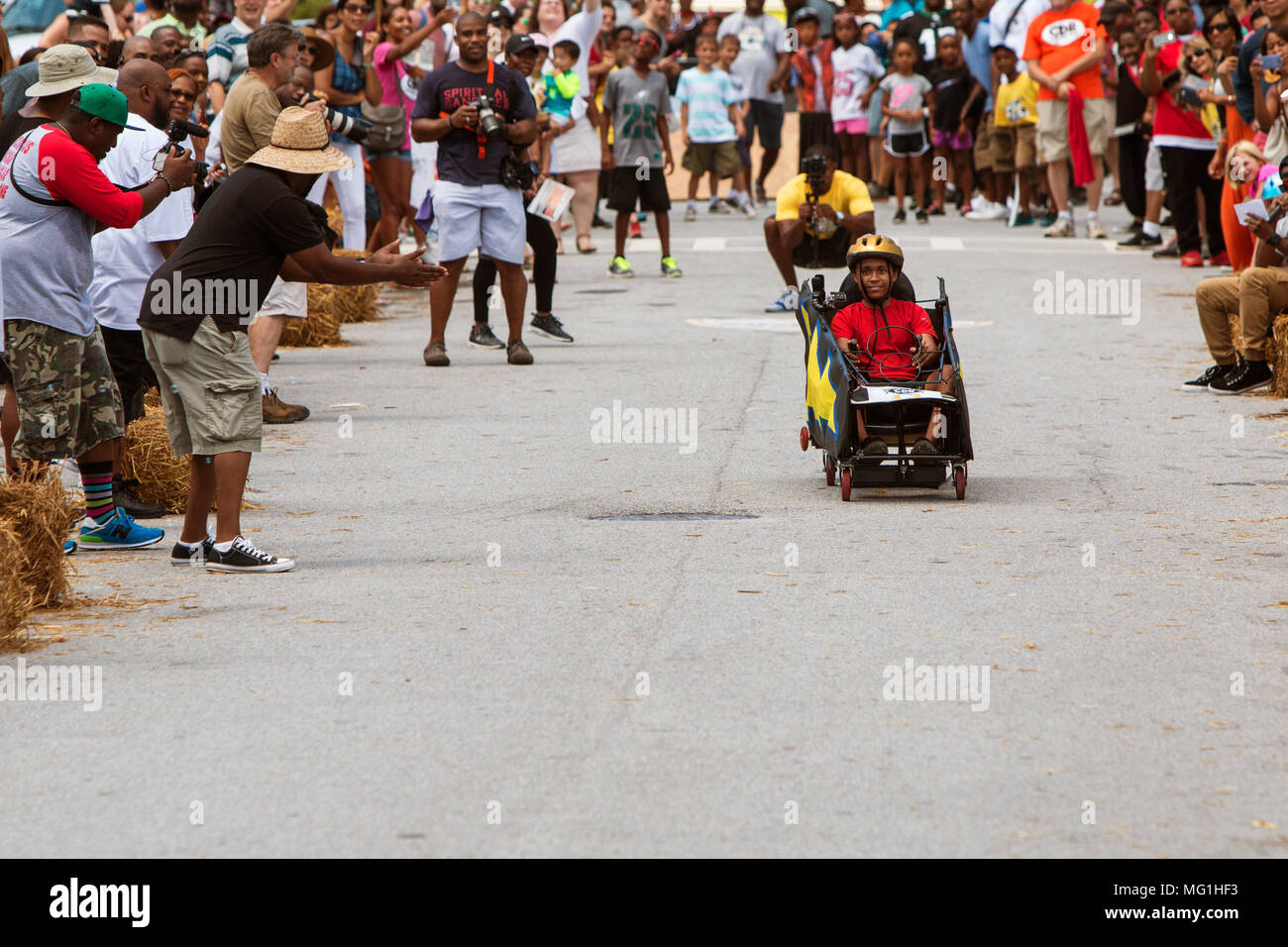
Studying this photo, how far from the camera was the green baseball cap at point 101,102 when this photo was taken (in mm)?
7262

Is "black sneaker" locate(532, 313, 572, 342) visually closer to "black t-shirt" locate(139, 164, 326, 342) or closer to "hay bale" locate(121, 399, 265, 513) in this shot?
"hay bale" locate(121, 399, 265, 513)

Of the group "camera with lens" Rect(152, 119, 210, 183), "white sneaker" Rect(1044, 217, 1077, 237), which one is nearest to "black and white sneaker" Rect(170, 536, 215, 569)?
"camera with lens" Rect(152, 119, 210, 183)

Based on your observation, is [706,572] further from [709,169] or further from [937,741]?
[709,169]

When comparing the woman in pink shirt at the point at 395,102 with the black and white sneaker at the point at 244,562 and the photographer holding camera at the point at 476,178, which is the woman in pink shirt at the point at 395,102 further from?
the black and white sneaker at the point at 244,562

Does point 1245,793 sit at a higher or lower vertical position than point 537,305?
higher

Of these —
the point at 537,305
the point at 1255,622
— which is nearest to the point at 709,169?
the point at 537,305

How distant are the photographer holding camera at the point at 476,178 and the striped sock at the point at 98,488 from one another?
18.3 ft

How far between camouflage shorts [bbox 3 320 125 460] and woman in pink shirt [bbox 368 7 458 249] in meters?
9.30

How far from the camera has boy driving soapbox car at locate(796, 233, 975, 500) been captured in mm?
8766

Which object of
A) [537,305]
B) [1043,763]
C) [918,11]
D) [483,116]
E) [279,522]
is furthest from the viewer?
[918,11]

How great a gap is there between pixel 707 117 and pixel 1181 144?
809cm

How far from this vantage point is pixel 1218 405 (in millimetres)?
11594

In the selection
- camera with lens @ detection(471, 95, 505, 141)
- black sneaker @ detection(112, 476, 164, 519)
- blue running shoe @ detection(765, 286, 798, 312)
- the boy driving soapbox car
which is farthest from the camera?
blue running shoe @ detection(765, 286, 798, 312)

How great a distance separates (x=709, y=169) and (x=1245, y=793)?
21.7 metres
